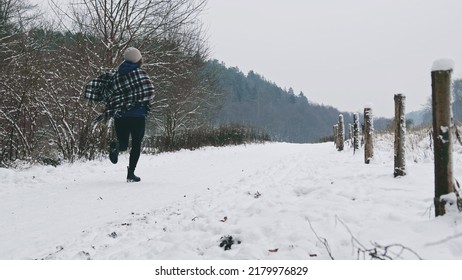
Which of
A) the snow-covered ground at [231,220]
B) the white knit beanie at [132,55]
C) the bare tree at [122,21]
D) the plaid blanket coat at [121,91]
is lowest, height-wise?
the snow-covered ground at [231,220]

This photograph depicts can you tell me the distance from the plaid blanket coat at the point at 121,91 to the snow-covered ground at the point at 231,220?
44.9 inches

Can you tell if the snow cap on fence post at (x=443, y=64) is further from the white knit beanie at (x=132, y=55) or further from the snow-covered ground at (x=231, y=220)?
the white knit beanie at (x=132, y=55)

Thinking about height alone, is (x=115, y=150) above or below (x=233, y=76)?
below

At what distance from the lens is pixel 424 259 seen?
1.81 metres

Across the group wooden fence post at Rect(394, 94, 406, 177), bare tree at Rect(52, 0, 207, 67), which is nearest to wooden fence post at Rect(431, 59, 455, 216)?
wooden fence post at Rect(394, 94, 406, 177)

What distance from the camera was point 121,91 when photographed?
517cm

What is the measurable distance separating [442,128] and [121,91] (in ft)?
13.4

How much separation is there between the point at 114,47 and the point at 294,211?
857cm

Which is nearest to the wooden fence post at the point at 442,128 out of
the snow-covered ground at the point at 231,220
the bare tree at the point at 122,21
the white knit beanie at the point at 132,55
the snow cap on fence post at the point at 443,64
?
the snow cap on fence post at the point at 443,64

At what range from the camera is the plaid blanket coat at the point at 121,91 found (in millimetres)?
5133

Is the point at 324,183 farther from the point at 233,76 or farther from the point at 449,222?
the point at 233,76

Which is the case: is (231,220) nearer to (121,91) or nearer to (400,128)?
(400,128)

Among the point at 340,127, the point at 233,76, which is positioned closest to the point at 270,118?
the point at 233,76
